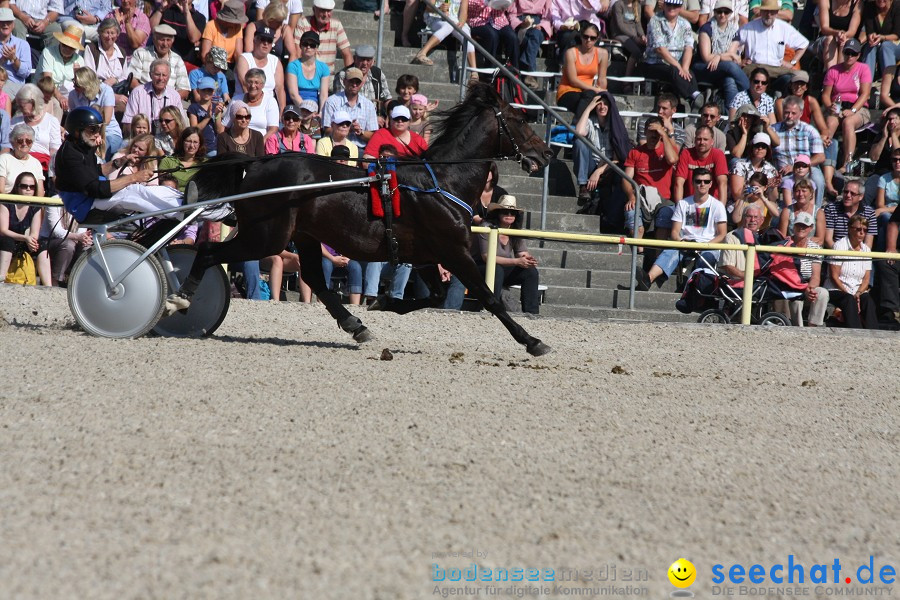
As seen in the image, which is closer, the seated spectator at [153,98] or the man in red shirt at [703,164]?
the seated spectator at [153,98]

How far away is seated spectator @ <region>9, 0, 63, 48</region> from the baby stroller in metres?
7.44

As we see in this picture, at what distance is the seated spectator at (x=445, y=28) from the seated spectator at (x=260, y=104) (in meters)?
2.67

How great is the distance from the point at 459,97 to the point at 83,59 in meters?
4.35

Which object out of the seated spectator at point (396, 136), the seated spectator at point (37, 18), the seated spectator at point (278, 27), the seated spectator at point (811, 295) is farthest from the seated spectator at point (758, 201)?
the seated spectator at point (37, 18)

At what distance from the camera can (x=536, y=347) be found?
8.56m

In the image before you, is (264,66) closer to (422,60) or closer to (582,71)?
(422,60)

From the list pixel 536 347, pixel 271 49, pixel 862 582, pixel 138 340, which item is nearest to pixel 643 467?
pixel 862 582

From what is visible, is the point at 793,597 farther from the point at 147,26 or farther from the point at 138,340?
the point at 147,26

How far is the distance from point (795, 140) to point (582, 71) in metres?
2.73

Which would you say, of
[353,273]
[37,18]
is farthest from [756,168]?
[37,18]

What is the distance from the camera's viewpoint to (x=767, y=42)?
15.3m

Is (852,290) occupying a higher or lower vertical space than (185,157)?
lower

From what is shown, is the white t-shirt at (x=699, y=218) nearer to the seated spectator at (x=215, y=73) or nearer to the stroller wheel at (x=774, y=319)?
the stroller wheel at (x=774, y=319)

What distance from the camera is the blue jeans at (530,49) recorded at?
14516 mm
